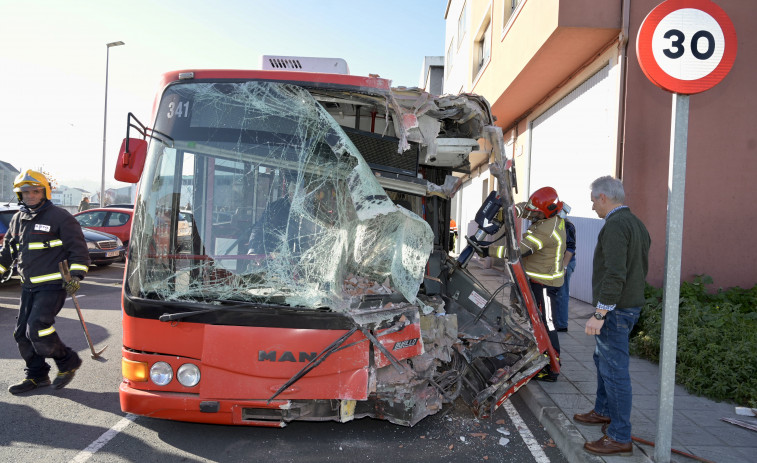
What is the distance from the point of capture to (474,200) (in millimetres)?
20125

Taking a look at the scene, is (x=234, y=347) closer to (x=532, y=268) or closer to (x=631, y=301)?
(x=631, y=301)

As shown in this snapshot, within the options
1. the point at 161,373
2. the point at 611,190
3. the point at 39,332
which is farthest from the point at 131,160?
the point at 611,190

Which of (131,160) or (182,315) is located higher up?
(131,160)

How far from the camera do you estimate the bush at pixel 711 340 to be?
4.32 m

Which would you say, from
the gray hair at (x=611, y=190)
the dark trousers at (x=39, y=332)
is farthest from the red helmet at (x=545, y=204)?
the dark trousers at (x=39, y=332)

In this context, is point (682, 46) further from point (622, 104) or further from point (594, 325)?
point (622, 104)

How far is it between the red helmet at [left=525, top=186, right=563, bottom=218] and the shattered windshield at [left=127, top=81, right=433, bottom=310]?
6.44ft

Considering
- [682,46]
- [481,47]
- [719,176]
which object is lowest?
[719,176]

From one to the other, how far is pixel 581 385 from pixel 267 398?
312 centimetres

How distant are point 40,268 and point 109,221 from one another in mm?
10453

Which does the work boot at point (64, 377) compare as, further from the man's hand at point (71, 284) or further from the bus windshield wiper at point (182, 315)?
the bus windshield wiper at point (182, 315)

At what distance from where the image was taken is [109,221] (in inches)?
537

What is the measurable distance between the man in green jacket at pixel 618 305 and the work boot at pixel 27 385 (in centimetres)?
472

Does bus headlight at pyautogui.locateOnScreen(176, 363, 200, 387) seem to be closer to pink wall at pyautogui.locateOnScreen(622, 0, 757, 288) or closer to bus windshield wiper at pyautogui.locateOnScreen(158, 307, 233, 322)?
bus windshield wiper at pyautogui.locateOnScreen(158, 307, 233, 322)
